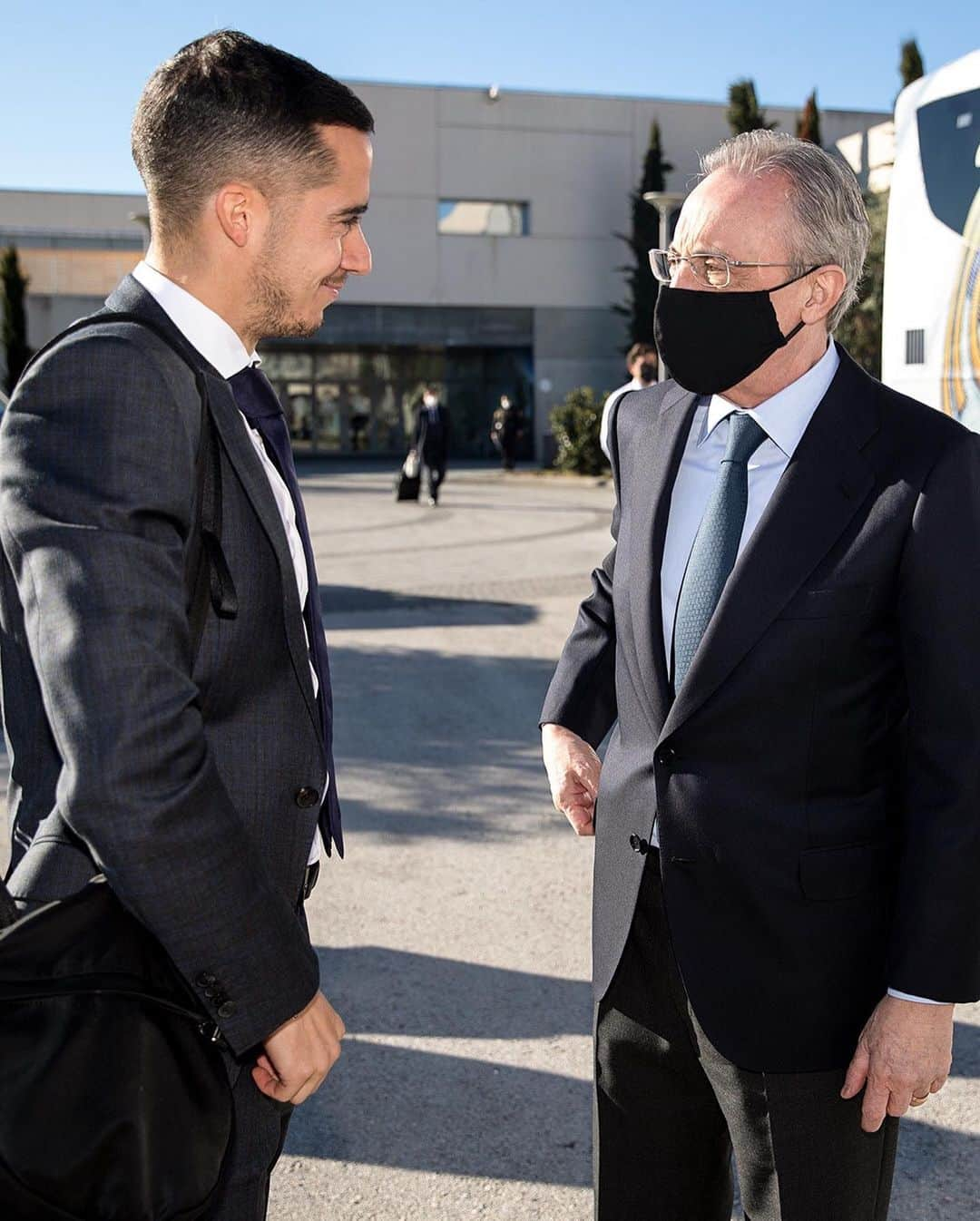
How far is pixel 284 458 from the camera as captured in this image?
1.90 meters

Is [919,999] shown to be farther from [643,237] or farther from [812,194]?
[643,237]

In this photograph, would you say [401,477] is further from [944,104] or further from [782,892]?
[782,892]

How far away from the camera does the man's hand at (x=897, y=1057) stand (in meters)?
1.93

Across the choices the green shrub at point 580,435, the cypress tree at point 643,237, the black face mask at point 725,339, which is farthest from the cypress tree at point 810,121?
the black face mask at point 725,339

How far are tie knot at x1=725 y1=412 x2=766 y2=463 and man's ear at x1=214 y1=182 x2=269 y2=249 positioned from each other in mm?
855

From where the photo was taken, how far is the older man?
1925mm

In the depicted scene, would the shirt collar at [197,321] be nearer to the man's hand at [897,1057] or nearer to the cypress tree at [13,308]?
the man's hand at [897,1057]

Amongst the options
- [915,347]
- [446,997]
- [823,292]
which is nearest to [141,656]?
[823,292]

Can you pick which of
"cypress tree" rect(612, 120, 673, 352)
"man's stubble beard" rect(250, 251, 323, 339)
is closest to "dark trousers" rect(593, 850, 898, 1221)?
"man's stubble beard" rect(250, 251, 323, 339)

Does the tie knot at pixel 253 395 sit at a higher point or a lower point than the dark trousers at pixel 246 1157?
higher

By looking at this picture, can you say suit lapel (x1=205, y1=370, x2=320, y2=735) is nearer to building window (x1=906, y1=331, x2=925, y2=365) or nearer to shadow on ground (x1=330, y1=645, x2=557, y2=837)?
shadow on ground (x1=330, y1=645, x2=557, y2=837)

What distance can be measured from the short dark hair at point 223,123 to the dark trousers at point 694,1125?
1.24 metres

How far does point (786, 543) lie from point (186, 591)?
3.05 feet

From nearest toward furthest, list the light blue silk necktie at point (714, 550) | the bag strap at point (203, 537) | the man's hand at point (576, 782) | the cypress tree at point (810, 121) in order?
the bag strap at point (203, 537) < the light blue silk necktie at point (714, 550) < the man's hand at point (576, 782) < the cypress tree at point (810, 121)
